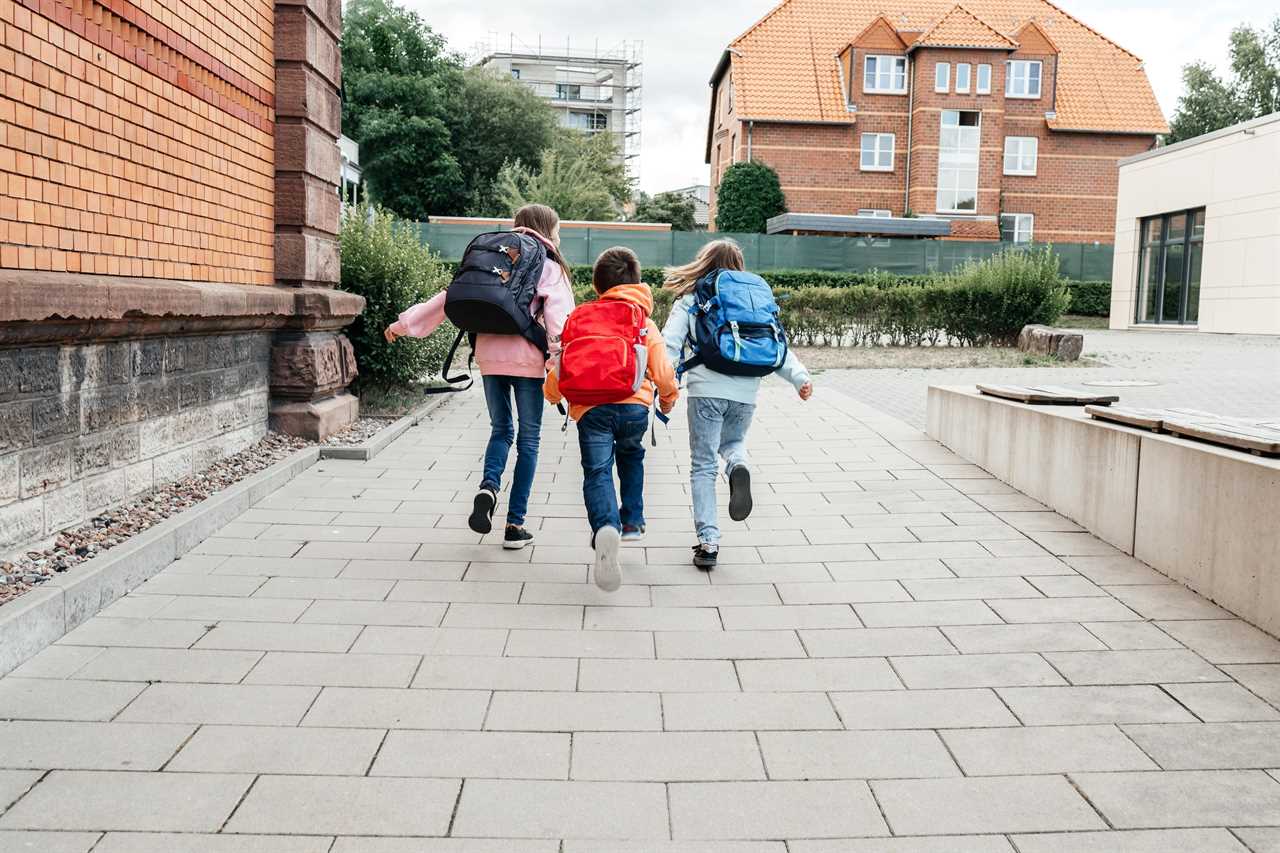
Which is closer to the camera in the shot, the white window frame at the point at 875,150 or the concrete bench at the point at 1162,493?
the concrete bench at the point at 1162,493

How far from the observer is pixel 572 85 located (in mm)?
102875

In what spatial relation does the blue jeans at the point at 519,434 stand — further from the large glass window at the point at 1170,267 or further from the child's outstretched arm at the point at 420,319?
the large glass window at the point at 1170,267

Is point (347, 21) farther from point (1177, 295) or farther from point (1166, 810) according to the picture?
point (1166, 810)

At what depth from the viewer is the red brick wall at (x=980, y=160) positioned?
45.2 m

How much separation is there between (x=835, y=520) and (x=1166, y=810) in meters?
3.95

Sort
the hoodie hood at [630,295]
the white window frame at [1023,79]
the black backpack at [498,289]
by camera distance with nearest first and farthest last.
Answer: the hoodie hood at [630,295] → the black backpack at [498,289] → the white window frame at [1023,79]

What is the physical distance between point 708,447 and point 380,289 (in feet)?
18.8

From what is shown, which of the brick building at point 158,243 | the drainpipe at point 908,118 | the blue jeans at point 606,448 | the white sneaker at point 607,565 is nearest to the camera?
the white sneaker at point 607,565

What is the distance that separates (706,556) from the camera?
5.91 meters

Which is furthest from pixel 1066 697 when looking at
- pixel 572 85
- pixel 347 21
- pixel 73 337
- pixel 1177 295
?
pixel 572 85

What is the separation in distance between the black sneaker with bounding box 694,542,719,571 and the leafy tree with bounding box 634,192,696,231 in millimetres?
66773

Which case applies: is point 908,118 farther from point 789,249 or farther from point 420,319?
point 420,319

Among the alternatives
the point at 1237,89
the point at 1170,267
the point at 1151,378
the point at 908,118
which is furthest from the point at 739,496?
the point at 1237,89

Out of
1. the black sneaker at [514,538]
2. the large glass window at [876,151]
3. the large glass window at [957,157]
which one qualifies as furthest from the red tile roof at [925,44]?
the black sneaker at [514,538]
